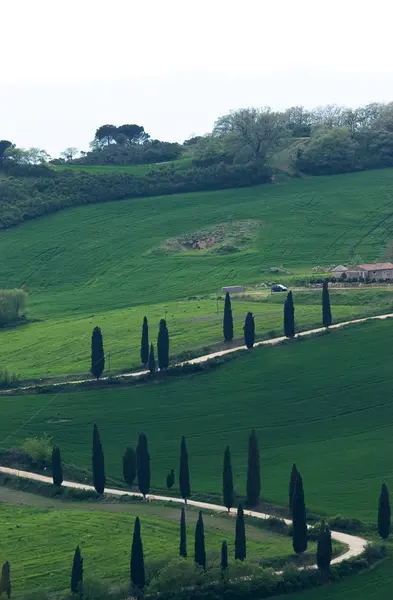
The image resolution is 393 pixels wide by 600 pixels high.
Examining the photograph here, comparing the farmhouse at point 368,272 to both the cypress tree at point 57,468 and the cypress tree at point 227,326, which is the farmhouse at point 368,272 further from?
the cypress tree at point 57,468

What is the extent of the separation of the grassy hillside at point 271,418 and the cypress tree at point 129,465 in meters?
1.68

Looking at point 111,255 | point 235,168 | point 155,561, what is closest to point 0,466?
point 155,561

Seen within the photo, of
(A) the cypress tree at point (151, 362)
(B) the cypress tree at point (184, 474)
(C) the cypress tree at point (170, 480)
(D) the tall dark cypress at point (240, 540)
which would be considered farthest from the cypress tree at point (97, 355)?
(D) the tall dark cypress at point (240, 540)

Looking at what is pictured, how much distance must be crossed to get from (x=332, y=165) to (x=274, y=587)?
385 ft

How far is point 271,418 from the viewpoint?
11100 cm

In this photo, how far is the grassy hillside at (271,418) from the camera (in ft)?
331

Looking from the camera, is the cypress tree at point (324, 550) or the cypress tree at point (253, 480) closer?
the cypress tree at point (324, 550)

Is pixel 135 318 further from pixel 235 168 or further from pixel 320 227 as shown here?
pixel 235 168

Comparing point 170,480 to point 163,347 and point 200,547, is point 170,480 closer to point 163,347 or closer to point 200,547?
point 200,547

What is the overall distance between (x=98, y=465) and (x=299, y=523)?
57.0ft

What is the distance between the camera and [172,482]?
100 m

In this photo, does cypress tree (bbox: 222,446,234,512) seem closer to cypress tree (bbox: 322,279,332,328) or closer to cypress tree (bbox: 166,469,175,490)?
cypress tree (bbox: 166,469,175,490)

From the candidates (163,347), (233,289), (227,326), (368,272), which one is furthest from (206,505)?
(368,272)

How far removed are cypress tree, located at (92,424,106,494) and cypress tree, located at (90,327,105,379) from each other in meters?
20.1
